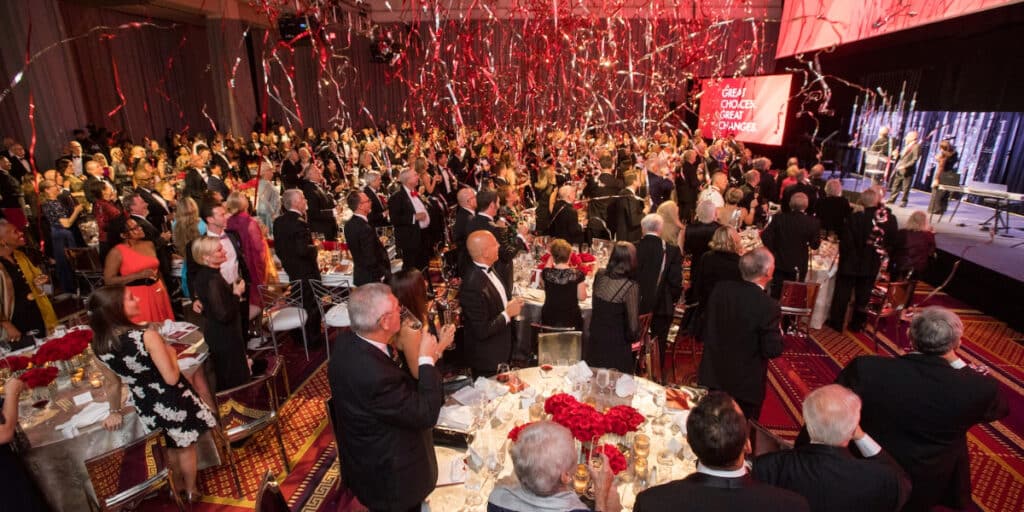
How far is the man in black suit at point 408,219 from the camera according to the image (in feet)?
20.2

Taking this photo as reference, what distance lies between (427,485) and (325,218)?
5106 millimetres

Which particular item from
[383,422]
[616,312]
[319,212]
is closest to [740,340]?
[616,312]

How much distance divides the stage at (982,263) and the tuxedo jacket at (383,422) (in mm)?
6957

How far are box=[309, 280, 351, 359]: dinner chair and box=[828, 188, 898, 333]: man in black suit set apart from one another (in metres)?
5.06

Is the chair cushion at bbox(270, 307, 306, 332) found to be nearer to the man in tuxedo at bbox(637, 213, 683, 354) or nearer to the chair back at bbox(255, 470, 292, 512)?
the chair back at bbox(255, 470, 292, 512)

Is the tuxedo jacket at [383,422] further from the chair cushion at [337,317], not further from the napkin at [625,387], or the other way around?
the chair cushion at [337,317]

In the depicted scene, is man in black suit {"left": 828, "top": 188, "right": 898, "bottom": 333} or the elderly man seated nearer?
the elderly man seated

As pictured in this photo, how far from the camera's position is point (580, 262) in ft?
16.1

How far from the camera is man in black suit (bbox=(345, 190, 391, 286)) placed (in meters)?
4.84

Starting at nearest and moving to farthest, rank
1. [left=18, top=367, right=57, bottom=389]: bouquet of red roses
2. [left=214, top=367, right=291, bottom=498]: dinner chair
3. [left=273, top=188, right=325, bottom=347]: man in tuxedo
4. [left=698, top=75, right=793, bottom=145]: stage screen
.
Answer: [left=18, top=367, right=57, bottom=389]: bouquet of red roses → [left=214, top=367, right=291, bottom=498]: dinner chair → [left=273, top=188, right=325, bottom=347]: man in tuxedo → [left=698, top=75, right=793, bottom=145]: stage screen

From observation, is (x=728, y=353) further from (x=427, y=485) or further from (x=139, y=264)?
(x=139, y=264)

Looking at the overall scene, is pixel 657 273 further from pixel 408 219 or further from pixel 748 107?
pixel 748 107

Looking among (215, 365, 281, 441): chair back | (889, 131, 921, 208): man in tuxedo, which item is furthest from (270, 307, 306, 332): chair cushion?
(889, 131, 921, 208): man in tuxedo

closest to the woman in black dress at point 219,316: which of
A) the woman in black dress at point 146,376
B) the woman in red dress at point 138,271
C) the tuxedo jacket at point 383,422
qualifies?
the woman in black dress at point 146,376
